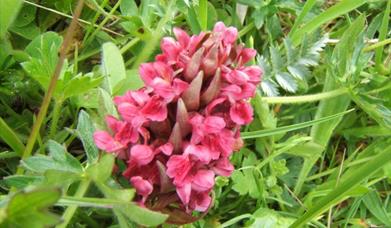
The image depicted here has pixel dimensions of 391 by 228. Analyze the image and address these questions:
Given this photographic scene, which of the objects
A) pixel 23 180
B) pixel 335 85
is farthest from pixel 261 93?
pixel 23 180

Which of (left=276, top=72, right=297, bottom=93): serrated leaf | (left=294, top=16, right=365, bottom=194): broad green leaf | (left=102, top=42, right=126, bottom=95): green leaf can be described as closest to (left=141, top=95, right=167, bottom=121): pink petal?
(left=102, top=42, right=126, bottom=95): green leaf

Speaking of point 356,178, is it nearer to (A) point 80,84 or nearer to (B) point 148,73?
(B) point 148,73

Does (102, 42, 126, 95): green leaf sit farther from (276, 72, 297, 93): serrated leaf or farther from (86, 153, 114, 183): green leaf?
(276, 72, 297, 93): serrated leaf

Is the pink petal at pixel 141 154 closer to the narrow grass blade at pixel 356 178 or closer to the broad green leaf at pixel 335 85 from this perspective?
the narrow grass blade at pixel 356 178

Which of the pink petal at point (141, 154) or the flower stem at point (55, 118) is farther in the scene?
the flower stem at point (55, 118)

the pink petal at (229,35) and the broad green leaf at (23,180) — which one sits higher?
the pink petal at (229,35)

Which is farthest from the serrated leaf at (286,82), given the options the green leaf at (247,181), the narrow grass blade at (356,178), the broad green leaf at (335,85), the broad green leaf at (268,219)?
the narrow grass blade at (356,178)

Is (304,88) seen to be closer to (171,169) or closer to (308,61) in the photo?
(308,61)
